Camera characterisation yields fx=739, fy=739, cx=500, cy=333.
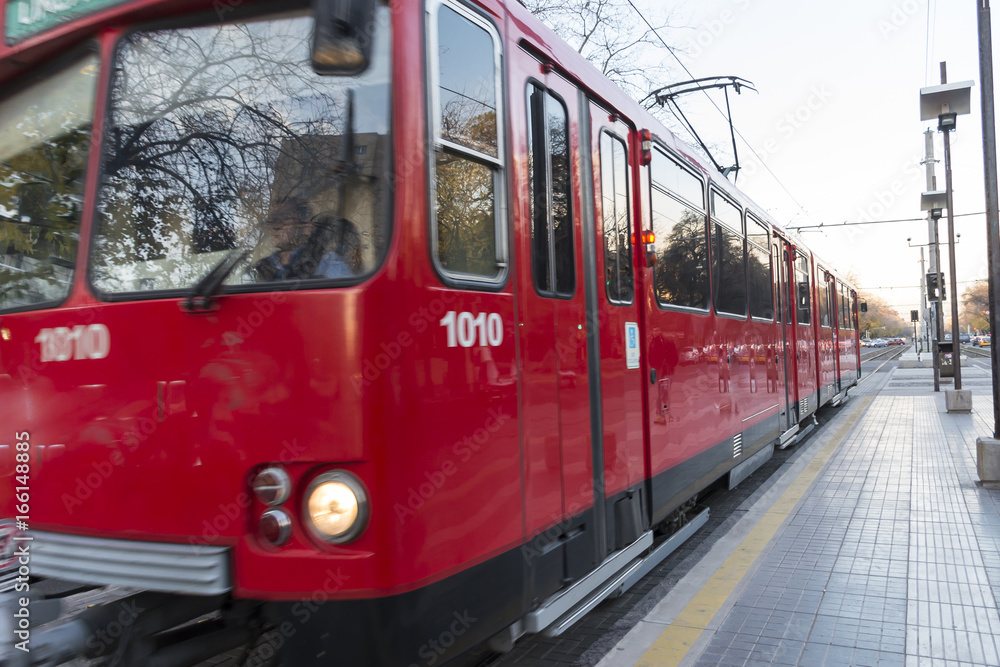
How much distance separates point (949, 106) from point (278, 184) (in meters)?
10.7

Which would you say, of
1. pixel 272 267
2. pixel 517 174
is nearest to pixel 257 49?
pixel 272 267

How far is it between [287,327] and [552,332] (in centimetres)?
141

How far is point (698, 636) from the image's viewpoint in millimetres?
4090

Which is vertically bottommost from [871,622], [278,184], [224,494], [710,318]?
[871,622]

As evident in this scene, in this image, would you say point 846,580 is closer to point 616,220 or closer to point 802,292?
point 616,220

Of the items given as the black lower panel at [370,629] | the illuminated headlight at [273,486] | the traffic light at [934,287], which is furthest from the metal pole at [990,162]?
the traffic light at [934,287]

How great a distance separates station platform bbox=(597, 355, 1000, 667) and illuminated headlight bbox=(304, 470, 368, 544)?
79.9 inches

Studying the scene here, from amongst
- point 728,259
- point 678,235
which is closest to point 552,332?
point 678,235

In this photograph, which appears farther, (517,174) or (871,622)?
(871,622)

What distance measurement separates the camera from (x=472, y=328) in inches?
114

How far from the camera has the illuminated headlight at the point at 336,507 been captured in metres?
2.41

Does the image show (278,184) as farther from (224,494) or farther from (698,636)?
(698,636)

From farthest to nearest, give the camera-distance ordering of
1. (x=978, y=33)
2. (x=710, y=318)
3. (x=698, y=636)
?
(x=978, y=33) < (x=710, y=318) < (x=698, y=636)

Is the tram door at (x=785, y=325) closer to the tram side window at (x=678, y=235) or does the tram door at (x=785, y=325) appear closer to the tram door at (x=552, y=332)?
the tram side window at (x=678, y=235)
